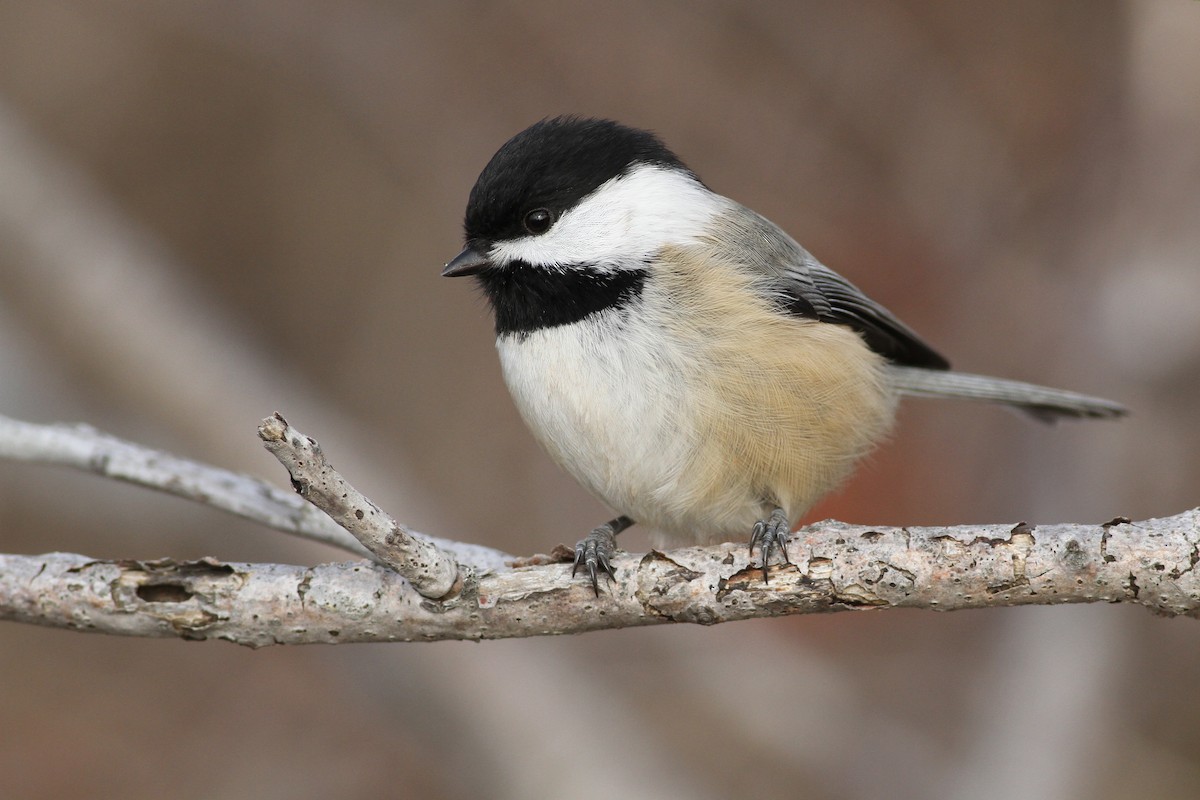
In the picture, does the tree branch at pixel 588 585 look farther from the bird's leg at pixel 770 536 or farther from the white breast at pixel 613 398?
the white breast at pixel 613 398

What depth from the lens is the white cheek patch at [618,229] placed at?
2457mm

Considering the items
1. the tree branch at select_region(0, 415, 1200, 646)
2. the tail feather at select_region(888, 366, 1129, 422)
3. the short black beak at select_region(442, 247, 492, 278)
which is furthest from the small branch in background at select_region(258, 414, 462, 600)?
the tail feather at select_region(888, 366, 1129, 422)

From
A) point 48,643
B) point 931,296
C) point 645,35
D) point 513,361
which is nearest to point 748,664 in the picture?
point 931,296

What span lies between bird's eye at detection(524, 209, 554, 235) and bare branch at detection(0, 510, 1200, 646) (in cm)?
85

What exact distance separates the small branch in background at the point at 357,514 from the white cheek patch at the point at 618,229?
2.81 feet

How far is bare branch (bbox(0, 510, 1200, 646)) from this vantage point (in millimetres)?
1846

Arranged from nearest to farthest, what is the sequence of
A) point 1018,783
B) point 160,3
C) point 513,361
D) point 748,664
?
point 513,361 → point 1018,783 → point 748,664 → point 160,3

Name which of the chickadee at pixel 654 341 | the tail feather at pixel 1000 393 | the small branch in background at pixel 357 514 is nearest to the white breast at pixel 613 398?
the chickadee at pixel 654 341

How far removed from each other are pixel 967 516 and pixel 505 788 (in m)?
2.35

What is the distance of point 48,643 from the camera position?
193 inches

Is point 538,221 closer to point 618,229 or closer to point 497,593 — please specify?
point 618,229

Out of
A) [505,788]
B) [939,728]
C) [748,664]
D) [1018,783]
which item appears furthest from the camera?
[939,728]

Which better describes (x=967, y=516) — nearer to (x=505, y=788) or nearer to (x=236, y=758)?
(x=505, y=788)

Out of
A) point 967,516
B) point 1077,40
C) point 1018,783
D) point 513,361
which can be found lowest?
point 1018,783
